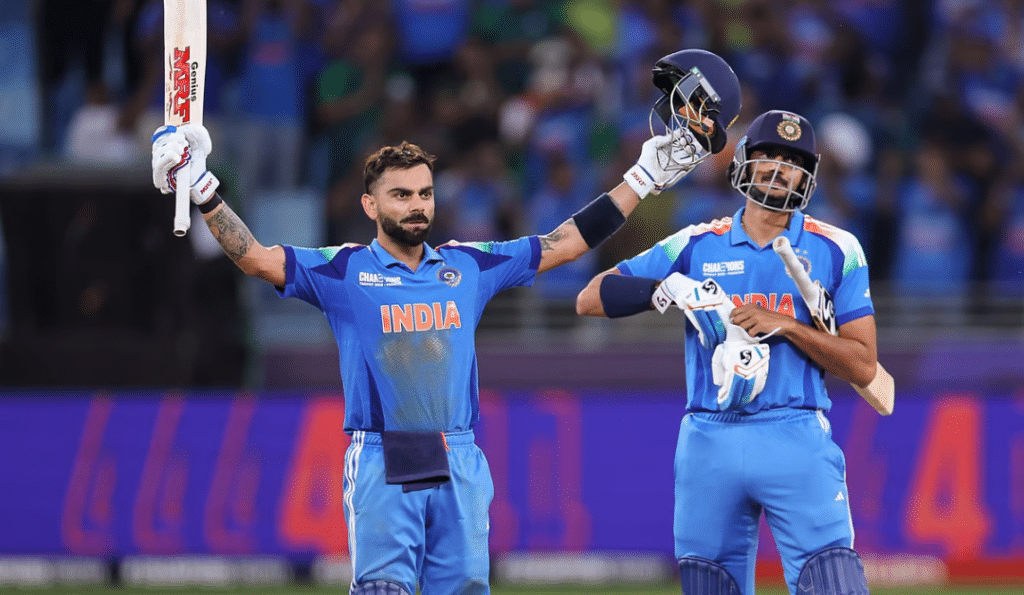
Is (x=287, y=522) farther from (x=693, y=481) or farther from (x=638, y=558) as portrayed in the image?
(x=693, y=481)

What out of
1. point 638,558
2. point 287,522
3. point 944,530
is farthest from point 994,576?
point 287,522

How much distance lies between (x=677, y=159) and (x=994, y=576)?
6418mm

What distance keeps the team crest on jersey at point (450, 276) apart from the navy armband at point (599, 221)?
0.60 meters

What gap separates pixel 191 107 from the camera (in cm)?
614

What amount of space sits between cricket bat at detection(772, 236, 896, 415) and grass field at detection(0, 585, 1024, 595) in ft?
15.9

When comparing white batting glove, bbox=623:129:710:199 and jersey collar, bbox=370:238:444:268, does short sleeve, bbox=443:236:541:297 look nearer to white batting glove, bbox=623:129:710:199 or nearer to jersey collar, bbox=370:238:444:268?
jersey collar, bbox=370:238:444:268

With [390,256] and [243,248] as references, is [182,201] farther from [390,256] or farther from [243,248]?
[390,256]

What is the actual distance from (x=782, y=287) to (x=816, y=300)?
20cm

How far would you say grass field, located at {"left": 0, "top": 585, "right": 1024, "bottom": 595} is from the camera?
1118 centimetres

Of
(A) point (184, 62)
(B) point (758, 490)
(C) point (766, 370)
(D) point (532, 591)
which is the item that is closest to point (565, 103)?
(D) point (532, 591)

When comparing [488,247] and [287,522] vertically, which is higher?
[488,247]

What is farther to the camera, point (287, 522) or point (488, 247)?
point (287, 522)

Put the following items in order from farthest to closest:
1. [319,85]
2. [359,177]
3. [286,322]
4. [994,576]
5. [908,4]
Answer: [908,4] → [319,85] → [359,177] → [286,322] → [994,576]

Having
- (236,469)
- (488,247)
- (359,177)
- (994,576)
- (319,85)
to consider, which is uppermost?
(319,85)
